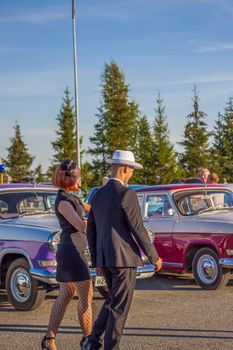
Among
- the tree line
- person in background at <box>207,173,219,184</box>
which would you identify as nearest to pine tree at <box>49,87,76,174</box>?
the tree line

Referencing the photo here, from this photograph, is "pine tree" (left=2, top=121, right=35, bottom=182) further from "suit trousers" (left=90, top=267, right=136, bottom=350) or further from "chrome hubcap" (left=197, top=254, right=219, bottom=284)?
"suit trousers" (left=90, top=267, right=136, bottom=350)

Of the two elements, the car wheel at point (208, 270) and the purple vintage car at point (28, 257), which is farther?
the car wheel at point (208, 270)

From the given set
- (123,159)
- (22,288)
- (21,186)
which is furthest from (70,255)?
(21,186)

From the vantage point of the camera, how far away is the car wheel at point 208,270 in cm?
1078

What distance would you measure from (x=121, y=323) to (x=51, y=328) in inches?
36.5

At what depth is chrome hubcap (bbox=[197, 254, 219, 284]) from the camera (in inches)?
429

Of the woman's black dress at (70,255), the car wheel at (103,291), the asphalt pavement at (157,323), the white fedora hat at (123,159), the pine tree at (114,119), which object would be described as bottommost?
the asphalt pavement at (157,323)

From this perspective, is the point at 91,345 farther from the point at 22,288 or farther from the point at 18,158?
the point at 18,158

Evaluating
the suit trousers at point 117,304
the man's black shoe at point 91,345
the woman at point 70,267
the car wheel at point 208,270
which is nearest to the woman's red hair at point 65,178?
the woman at point 70,267

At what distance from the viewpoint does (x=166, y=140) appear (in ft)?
164

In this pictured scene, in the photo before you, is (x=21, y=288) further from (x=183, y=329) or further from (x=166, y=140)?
(x=166, y=140)

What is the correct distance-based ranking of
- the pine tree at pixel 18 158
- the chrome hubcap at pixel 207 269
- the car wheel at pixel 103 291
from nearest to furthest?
the car wheel at pixel 103 291
the chrome hubcap at pixel 207 269
the pine tree at pixel 18 158

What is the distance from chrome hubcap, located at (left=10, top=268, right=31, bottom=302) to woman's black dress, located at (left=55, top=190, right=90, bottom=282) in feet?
8.36

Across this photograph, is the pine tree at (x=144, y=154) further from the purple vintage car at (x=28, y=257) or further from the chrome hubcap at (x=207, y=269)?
the purple vintage car at (x=28, y=257)
